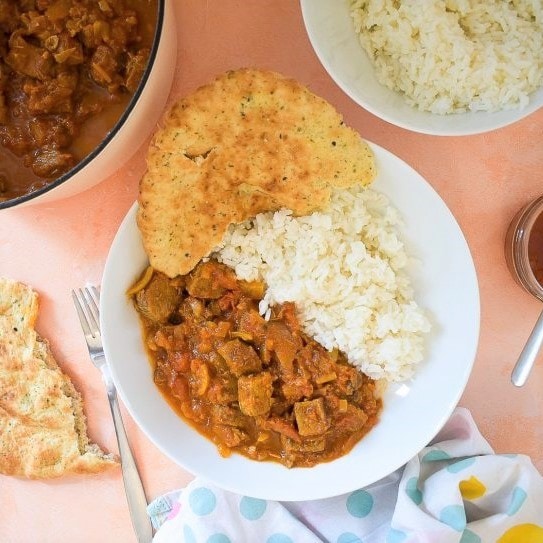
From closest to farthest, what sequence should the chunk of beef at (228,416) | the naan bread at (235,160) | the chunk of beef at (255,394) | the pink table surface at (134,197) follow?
the naan bread at (235,160) → the chunk of beef at (255,394) → the chunk of beef at (228,416) → the pink table surface at (134,197)

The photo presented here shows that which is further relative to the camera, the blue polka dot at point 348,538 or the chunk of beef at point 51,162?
the blue polka dot at point 348,538

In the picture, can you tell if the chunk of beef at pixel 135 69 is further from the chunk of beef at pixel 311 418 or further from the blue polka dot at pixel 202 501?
the blue polka dot at pixel 202 501

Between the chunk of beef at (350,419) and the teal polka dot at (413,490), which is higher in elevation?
the chunk of beef at (350,419)

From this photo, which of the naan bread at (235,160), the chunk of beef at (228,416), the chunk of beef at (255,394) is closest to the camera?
the naan bread at (235,160)

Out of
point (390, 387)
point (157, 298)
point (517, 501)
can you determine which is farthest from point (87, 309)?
point (517, 501)

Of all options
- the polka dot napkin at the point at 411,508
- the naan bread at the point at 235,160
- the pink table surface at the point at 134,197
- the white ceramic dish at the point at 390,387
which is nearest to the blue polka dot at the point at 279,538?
the polka dot napkin at the point at 411,508

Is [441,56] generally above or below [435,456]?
above

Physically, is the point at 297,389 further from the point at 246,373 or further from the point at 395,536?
the point at 395,536

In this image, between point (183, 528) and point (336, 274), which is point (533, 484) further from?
point (183, 528)
